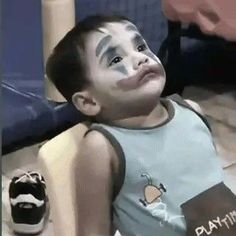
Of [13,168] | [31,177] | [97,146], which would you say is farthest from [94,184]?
[13,168]

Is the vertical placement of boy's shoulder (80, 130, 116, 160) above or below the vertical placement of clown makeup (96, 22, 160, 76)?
below

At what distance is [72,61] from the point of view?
1256 mm

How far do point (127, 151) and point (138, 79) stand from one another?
111mm

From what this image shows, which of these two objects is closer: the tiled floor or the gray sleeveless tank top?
the gray sleeveless tank top

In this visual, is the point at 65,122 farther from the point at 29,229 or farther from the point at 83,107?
the point at 83,107

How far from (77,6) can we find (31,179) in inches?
25.4

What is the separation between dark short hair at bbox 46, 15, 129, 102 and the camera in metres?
1.26

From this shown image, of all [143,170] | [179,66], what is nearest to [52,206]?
[143,170]

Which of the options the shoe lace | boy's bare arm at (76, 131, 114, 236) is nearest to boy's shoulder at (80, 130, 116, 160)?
boy's bare arm at (76, 131, 114, 236)

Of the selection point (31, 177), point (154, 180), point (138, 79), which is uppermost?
point (138, 79)

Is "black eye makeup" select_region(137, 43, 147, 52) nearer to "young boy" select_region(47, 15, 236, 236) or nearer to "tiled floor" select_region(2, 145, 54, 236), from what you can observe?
"young boy" select_region(47, 15, 236, 236)

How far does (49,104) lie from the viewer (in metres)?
2.09

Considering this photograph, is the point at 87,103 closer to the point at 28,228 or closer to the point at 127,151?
the point at 127,151

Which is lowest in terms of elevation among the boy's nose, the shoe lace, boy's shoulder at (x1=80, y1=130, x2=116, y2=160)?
the shoe lace
